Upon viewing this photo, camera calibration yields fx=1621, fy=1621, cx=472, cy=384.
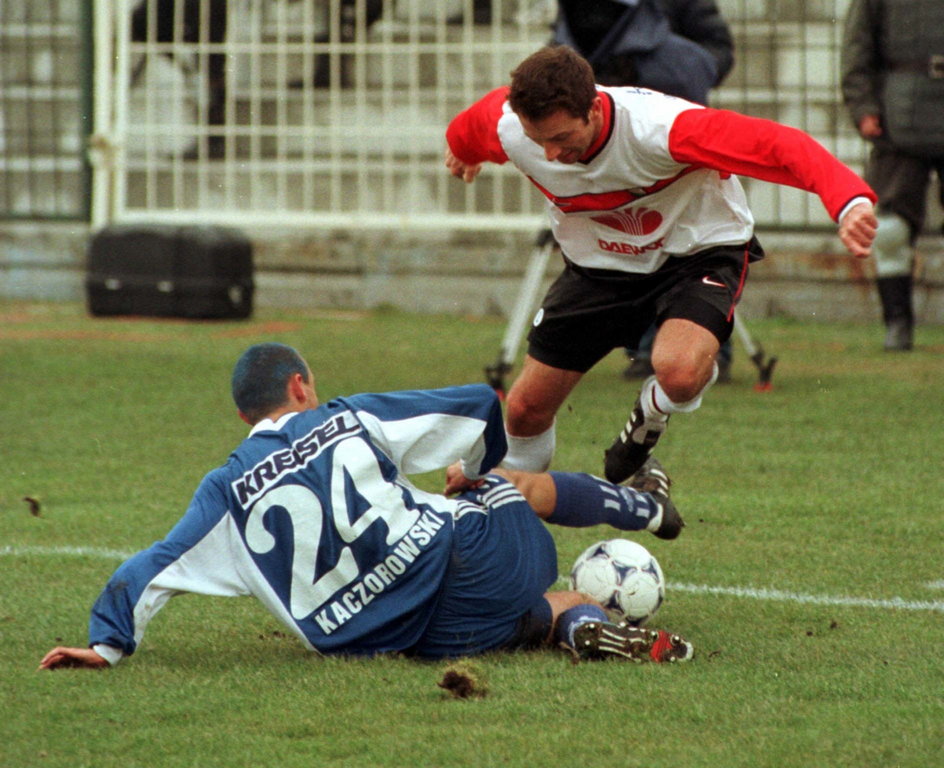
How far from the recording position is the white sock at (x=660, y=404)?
→ 17.6ft

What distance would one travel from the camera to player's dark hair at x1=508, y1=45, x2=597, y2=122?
4.80 metres

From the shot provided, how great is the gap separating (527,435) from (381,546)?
5.67 ft

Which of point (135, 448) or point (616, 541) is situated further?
point (135, 448)

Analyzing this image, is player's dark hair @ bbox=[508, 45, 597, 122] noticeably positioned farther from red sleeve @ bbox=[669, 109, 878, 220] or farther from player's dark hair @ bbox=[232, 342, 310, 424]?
player's dark hair @ bbox=[232, 342, 310, 424]

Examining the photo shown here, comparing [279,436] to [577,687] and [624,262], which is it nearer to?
[577,687]

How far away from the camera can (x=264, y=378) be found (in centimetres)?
418

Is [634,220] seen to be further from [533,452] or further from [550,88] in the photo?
[533,452]

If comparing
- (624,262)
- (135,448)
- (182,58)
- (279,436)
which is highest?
(182,58)

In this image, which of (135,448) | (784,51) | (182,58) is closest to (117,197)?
(182,58)

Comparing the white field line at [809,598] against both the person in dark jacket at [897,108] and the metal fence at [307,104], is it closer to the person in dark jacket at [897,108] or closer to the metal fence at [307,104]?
the person in dark jacket at [897,108]

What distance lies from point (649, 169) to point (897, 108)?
550 centimetres

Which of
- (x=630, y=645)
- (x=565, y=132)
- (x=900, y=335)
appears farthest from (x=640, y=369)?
(x=630, y=645)

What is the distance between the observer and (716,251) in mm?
5375

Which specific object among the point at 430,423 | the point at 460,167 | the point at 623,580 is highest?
the point at 460,167
